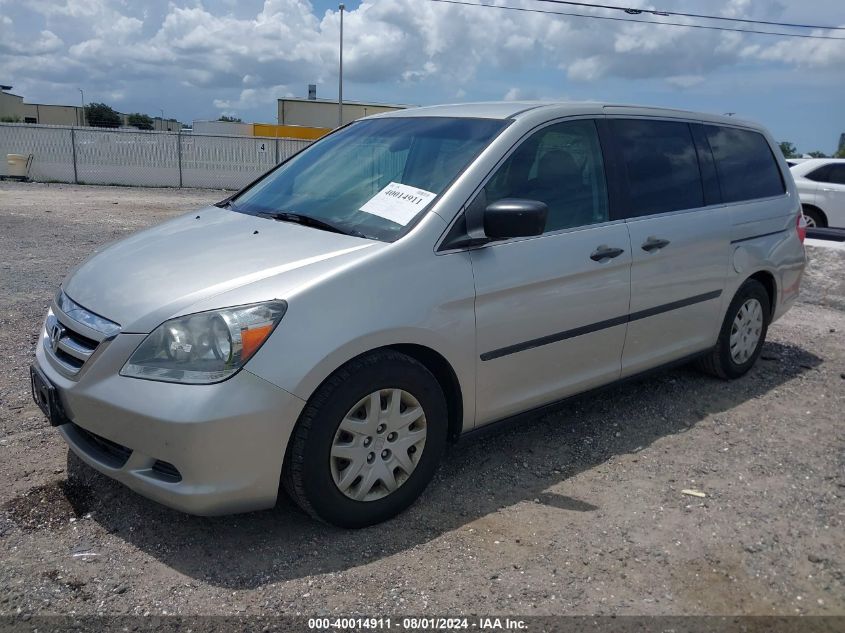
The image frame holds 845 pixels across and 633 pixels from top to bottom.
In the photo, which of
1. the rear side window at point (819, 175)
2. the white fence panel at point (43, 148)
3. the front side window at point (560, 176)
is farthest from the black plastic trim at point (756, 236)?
the white fence panel at point (43, 148)

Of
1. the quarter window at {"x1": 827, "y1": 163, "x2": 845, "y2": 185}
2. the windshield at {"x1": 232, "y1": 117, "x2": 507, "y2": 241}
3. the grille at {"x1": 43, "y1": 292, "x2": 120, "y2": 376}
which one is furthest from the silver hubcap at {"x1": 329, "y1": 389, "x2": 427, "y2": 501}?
the quarter window at {"x1": 827, "y1": 163, "x2": 845, "y2": 185}

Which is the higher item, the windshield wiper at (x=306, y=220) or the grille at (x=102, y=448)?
the windshield wiper at (x=306, y=220)

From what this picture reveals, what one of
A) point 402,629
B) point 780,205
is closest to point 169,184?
point 780,205

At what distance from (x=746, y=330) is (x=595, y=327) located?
1.94m

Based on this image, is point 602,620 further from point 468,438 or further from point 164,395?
point 164,395

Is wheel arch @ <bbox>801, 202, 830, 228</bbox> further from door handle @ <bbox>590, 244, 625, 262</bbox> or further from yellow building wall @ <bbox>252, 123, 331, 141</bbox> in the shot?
yellow building wall @ <bbox>252, 123, 331, 141</bbox>

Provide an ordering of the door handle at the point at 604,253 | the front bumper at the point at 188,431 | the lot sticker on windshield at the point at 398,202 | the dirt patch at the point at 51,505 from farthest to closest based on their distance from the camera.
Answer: the door handle at the point at 604,253, the lot sticker on windshield at the point at 398,202, the dirt patch at the point at 51,505, the front bumper at the point at 188,431

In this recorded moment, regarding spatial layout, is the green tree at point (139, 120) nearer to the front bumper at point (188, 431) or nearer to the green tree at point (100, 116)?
the green tree at point (100, 116)

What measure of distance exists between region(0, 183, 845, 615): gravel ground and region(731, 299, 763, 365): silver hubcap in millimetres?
569

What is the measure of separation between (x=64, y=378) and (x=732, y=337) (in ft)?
13.9

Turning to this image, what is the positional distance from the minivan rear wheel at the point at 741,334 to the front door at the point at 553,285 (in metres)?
1.35

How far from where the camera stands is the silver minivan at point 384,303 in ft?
9.16

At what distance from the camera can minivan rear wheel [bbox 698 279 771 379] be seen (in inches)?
200

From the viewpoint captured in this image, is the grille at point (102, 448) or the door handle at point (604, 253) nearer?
the grille at point (102, 448)
